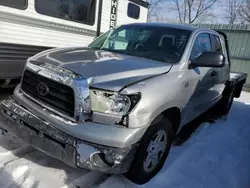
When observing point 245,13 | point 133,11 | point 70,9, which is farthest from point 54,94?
point 245,13

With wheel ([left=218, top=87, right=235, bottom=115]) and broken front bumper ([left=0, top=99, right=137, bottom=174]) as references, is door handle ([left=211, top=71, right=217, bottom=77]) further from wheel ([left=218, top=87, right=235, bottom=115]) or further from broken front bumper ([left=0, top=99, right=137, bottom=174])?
broken front bumper ([left=0, top=99, right=137, bottom=174])

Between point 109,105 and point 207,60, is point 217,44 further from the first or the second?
point 109,105

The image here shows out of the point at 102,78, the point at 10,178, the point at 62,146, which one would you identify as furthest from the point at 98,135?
the point at 10,178

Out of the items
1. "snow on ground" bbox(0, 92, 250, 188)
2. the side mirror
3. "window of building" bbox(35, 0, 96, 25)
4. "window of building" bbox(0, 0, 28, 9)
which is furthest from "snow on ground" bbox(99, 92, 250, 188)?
"window of building" bbox(35, 0, 96, 25)

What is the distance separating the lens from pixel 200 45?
12.5 ft

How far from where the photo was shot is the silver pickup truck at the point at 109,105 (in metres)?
2.37

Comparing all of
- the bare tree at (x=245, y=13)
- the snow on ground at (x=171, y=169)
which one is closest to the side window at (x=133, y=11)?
the snow on ground at (x=171, y=169)

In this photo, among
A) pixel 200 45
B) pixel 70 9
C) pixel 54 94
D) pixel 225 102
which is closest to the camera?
pixel 54 94

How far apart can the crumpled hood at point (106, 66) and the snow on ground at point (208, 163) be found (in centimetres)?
116

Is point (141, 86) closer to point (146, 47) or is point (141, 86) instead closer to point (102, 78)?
point (102, 78)

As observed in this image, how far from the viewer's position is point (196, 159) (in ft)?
12.0

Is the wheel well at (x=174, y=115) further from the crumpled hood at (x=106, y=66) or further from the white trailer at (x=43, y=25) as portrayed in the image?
the white trailer at (x=43, y=25)

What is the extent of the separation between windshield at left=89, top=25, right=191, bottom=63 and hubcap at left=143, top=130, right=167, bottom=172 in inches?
37.4

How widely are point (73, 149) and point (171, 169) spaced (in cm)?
146
